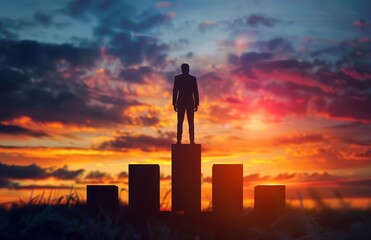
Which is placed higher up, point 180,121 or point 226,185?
point 180,121

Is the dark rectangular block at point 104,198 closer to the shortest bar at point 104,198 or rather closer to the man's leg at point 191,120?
the shortest bar at point 104,198

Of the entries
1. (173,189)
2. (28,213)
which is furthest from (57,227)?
→ (173,189)

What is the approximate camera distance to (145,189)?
1095cm

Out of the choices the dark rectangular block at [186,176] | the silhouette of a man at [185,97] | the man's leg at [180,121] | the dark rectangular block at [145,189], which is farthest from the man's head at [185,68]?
the dark rectangular block at [145,189]

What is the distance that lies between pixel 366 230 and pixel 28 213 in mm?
3045

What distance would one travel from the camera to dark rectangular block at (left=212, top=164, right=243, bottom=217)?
11.0 metres

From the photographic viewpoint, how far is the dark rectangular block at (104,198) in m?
11.2

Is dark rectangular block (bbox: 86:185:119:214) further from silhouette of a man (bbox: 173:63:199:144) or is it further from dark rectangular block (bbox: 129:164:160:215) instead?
silhouette of a man (bbox: 173:63:199:144)

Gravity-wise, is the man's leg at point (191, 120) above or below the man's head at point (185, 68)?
below

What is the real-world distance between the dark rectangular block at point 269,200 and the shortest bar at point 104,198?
322cm

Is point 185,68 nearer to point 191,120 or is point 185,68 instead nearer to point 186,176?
point 191,120

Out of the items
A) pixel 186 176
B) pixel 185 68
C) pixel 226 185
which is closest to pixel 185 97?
pixel 185 68

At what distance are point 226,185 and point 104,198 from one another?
2.75 metres

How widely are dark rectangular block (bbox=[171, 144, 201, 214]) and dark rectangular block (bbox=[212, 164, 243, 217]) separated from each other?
0.40 metres
